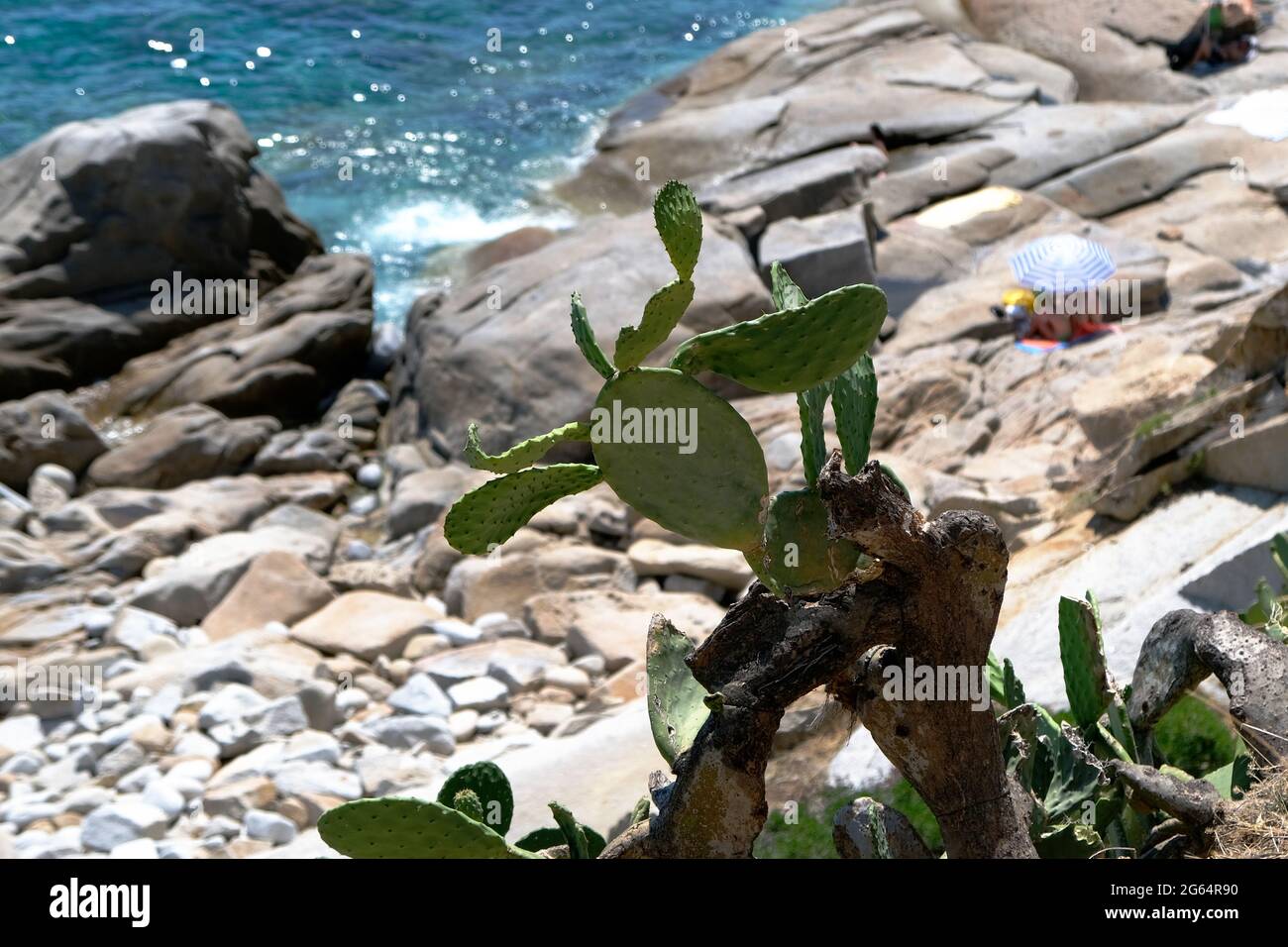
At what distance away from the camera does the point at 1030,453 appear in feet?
29.0

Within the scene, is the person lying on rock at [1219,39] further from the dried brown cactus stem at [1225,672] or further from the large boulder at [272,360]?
the dried brown cactus stem at [1225,672]

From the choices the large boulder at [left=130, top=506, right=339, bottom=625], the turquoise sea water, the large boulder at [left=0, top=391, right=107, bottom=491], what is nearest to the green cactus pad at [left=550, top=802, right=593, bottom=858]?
the large boulder at [left=130, top=506, right=339, bottom=625]

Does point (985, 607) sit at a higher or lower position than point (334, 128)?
higher

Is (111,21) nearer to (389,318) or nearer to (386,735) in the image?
(389,318)

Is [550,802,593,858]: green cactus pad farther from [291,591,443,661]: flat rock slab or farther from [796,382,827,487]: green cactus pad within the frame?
[291,591,443,661]: flat rock slab

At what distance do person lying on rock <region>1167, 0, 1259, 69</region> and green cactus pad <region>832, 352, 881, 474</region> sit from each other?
1935 centimetres

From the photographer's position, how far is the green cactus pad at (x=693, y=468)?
2.20 metres

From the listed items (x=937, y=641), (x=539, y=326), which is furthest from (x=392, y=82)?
(x=937, y=641)

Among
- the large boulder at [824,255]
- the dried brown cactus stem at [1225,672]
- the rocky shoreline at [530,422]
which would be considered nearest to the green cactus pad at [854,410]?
the dried brown cactus stem at [1225,672]

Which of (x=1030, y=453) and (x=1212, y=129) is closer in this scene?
(x=1030, y=453)

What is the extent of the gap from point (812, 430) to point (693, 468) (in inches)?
10.2

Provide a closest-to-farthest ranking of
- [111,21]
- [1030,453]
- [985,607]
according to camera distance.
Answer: [985,607] < [1030,453] < [111,21]
